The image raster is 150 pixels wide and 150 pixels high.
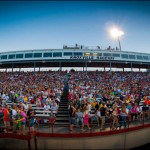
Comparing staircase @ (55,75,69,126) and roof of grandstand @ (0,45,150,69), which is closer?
staircase @ (55,75,69,126)

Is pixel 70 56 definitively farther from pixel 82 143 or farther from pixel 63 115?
pixel 82 143

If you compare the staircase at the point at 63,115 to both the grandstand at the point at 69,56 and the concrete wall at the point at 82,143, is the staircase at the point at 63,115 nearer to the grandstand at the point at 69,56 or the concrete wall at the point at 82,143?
the concrete wall at the point at 82,143

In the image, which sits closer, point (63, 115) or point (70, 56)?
point (63, 115)

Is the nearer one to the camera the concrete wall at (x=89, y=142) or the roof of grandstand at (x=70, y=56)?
the concrete wall at (x=89, y=142)

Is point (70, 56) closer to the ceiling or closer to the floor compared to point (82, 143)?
closer to the ceiling

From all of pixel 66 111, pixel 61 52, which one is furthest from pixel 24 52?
pixel 66 111

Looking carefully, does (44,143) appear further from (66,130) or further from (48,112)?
(48,112)

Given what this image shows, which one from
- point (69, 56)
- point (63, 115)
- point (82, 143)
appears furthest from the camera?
point (69, 56)

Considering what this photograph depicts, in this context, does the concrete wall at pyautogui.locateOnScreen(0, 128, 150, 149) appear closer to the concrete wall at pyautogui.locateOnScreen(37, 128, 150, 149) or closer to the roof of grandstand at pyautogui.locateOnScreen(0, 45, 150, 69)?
the concrete wall at pyautogui.locateOnScreen(37, 128, 150, 149)

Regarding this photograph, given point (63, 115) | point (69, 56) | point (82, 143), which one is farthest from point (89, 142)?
point (69, 56)

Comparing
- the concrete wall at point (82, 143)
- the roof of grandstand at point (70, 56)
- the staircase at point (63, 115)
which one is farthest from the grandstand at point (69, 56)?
the concrete wall at point (82, 143)

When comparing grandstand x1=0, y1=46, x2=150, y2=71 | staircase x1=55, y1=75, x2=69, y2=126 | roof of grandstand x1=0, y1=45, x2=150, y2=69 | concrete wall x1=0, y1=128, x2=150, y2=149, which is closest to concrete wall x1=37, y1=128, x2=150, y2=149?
concrete wall x1=0, y1=128, x2=150, y2=149

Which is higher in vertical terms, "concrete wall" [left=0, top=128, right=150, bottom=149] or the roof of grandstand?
the roof of grandstand

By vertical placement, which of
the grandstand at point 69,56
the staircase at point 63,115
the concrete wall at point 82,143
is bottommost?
the concrete wall at point 82,143
